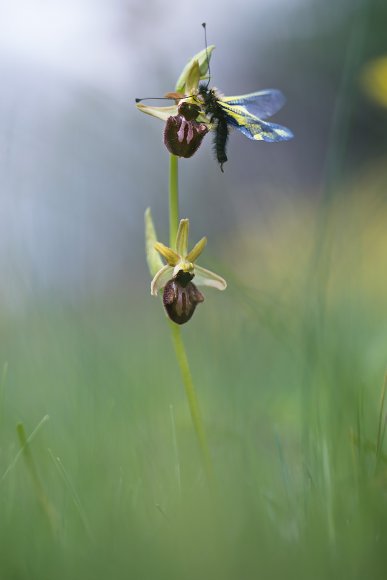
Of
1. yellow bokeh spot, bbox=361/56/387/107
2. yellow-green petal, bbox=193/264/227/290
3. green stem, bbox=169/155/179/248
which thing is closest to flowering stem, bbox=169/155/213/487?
green stem, bbox=169/155/179/248

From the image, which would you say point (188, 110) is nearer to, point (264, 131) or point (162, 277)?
point (264, 131)

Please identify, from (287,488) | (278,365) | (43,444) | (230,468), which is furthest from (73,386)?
(278,365)

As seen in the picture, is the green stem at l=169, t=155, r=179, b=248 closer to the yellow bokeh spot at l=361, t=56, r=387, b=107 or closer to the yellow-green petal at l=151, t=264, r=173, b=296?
the yellow-green petal at l=151, t=264, r=173, b=296

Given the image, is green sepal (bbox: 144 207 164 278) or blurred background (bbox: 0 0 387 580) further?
green sepal (bbox: 144 207 164 278)

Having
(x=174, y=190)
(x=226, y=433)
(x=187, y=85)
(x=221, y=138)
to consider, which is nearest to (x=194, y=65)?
(x=187, y=85)

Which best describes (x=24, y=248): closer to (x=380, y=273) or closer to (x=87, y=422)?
(x=87, y=422)
